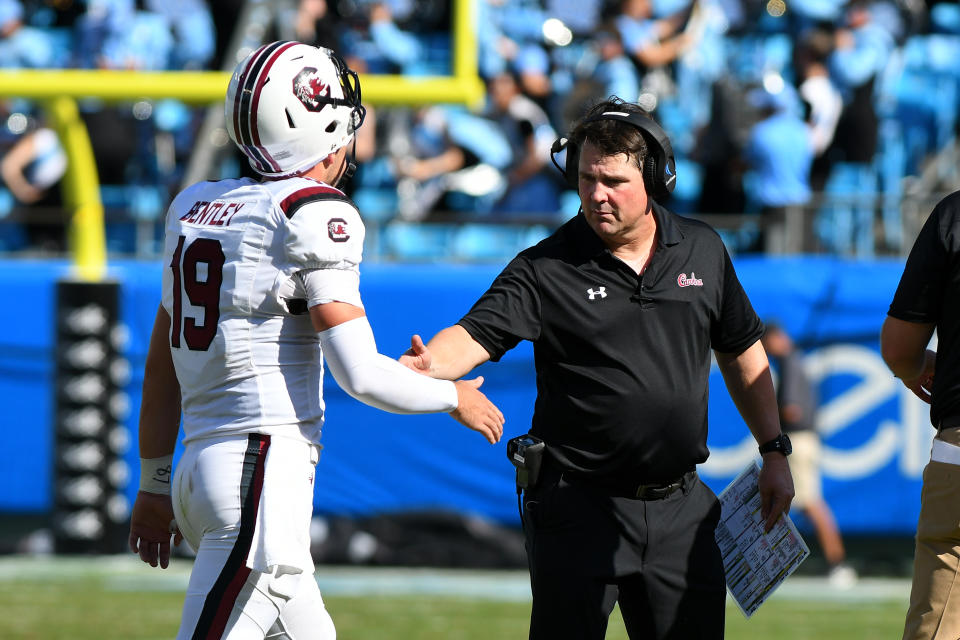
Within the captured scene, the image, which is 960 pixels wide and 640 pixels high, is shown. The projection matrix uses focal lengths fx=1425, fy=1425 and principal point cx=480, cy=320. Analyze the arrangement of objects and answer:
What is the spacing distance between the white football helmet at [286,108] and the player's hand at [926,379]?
1788mm

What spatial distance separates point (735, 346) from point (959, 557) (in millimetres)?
807

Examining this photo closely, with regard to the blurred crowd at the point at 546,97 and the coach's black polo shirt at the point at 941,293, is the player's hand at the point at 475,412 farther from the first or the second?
the blurred crowd at the point at 546,97

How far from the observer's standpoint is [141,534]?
3.56 metres

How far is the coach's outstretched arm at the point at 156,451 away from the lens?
346cm

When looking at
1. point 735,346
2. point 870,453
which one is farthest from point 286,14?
point 735,346

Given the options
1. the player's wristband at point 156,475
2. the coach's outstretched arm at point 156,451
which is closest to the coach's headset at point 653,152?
the coach's outstretched arm at point 156,451

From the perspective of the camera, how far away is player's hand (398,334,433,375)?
3491mm

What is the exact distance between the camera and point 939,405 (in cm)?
383

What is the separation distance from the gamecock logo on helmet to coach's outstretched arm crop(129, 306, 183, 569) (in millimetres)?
627

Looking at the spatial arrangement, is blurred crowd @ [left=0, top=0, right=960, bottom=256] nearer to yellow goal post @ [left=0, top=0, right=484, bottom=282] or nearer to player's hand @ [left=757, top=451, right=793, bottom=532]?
yellow goal post @ [left=0, top=0, right=484, bottom=282]

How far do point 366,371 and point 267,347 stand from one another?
0.24m

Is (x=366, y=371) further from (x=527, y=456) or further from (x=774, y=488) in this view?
(x=774, y=488)

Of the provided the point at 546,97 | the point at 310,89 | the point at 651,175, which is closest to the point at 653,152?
the point at 651,175

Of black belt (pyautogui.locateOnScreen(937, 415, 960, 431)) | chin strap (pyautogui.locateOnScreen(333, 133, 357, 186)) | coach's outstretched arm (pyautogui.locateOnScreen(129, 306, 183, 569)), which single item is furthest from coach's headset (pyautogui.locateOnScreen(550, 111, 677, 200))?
coach's outstretched arm (pyautogui.locateOnScreen(129, 306, 183, 569))
